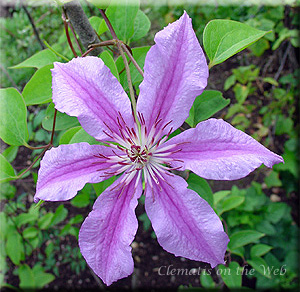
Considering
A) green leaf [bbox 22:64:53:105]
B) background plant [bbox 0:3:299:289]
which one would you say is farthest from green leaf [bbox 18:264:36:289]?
green leaf [bbox 22:64:53:105]

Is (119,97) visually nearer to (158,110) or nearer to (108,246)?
(158,110)

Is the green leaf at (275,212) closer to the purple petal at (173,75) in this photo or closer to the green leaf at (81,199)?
the green leaf at (81,199)

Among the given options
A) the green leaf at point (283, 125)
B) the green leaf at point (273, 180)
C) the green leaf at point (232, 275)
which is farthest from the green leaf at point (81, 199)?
the green leaf at point (283, 125)

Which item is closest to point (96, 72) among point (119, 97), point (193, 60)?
point (119, 97)

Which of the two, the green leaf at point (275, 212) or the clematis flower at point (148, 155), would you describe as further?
the green leaf at point (275, 212)

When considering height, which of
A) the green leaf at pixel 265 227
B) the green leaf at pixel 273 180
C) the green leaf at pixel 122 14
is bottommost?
the green leaf at pixel 265 227

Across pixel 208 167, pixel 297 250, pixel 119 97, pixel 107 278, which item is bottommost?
pixel 297 250

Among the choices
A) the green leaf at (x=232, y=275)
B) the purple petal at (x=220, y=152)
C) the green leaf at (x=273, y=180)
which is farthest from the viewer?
the green leaf at (x=273, y=180)
